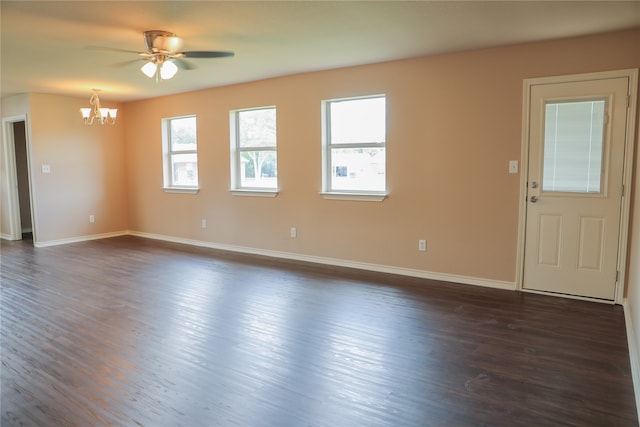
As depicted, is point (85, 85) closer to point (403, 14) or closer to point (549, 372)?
point (403, 14)

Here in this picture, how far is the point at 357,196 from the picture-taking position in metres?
5.00

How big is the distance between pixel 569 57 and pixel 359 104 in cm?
216

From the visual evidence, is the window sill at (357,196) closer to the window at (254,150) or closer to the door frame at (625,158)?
the window at (254,150)

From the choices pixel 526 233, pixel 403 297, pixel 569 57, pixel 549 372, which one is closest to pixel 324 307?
pixel 403 297

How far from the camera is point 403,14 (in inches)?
123

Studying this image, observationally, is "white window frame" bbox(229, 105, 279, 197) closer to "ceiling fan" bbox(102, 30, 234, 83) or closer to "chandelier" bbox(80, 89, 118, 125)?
"chandelier" bbox(80, 89, 118, 125)

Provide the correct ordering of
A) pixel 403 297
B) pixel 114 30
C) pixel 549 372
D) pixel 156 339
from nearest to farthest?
pixel 549 372 → pixel 156 339 → pixel 114 30 → pixel 403 297

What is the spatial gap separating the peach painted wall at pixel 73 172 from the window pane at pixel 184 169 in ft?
4.15

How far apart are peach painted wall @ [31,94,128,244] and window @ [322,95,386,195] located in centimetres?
437

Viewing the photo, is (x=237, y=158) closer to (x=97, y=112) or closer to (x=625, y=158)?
(x=97, y=112)

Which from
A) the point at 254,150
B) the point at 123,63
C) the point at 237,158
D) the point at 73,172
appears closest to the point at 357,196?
the point at 254,150

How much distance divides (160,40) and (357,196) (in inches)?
104

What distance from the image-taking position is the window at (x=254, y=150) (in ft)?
19.0

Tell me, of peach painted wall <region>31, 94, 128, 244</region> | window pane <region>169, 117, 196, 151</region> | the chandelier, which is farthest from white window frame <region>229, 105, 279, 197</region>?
peach painted wall <region>31, 94, 128, 244</region>
